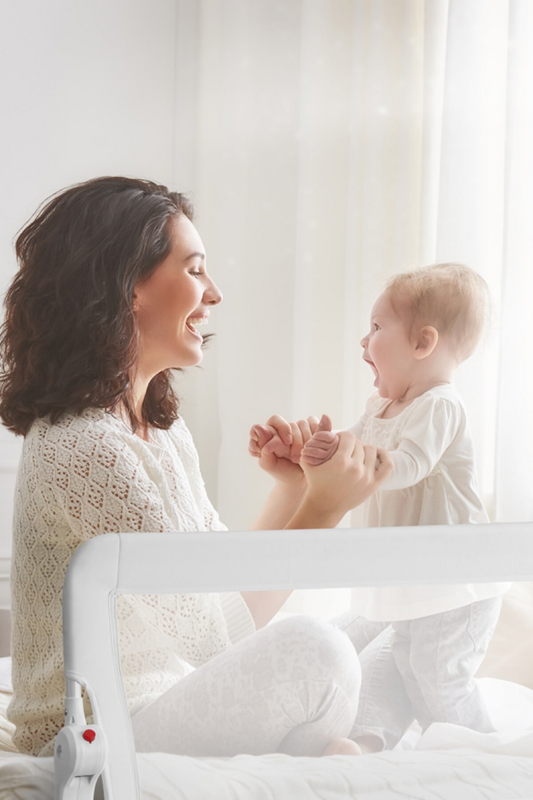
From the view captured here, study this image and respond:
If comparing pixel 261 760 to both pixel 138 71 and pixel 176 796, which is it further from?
pixel 138 71

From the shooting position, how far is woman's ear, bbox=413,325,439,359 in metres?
1.11

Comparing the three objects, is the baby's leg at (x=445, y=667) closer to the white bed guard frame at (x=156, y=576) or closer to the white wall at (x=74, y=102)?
the white bed guard frame at (x=156, y=576)

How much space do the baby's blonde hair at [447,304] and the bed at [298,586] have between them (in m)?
0.60

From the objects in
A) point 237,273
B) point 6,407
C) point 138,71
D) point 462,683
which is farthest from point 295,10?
point 462,683

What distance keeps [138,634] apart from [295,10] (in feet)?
6.89

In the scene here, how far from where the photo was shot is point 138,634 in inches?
20.4

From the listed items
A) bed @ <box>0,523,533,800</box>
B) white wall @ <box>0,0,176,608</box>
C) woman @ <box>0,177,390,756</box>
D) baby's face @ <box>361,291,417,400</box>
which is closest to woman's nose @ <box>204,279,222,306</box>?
woman @ <box>0,177,390,756</box>

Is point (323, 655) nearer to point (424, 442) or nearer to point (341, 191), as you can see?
point (424, 442)

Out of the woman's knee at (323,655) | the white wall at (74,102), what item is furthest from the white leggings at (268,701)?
the white wall at (74,102)

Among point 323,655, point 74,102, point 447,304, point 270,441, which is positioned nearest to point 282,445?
point 270,441

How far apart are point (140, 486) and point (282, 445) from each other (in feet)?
1.16

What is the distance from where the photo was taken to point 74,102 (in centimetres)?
215

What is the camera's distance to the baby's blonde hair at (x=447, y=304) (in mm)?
1144

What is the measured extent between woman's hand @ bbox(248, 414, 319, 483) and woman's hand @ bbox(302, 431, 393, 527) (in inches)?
6.6
